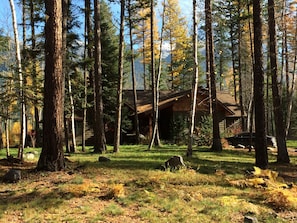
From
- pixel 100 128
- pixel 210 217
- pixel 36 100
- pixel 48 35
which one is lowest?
→ pixel 210 217

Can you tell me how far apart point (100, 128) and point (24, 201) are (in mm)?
8834

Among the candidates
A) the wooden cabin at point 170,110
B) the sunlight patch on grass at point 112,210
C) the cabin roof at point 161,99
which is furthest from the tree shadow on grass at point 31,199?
the wooden cabin at point 170,110

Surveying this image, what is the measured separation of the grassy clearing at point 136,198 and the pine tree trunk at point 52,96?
489 millimetres

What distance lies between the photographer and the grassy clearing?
6.20m

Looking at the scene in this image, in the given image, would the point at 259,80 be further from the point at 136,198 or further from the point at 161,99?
the point at 161,99

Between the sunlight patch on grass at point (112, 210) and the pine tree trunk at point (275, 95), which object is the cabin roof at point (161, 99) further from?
the sunlight patch on grass at point (112, 210)

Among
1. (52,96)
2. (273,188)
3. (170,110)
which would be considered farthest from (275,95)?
(170,110)

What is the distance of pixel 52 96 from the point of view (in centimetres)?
898

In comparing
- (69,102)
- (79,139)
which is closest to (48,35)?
(69,102)

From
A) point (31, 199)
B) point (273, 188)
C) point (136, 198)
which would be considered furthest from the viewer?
point (273, 188)

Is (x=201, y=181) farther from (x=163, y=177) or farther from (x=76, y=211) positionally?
(x=76, y=211)

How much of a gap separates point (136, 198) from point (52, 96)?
381 cm

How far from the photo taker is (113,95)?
25.8 meters

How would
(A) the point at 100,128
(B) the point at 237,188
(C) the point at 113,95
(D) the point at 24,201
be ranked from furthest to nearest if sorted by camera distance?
(C) the point at 113,95, (A) the point at 100,128, (B) the point at 237,188, (D) the point at 24,201
